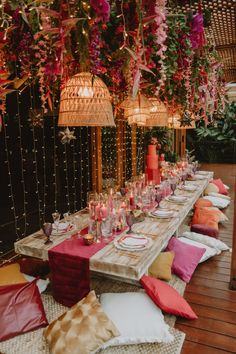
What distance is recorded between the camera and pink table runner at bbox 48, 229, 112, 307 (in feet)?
7.64

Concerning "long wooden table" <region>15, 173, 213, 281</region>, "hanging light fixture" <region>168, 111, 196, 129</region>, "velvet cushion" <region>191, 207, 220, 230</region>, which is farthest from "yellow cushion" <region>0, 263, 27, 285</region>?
"hanging light fixture" <region>168, 111, 196, 129</region>

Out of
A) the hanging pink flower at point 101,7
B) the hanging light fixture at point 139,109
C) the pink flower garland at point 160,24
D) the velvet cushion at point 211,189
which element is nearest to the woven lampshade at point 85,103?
the hanging pink flower at point 101,7

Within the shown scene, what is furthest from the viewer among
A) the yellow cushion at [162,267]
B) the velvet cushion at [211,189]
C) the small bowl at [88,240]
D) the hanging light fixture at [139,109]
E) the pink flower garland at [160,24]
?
the velvet cushion at [211,189]

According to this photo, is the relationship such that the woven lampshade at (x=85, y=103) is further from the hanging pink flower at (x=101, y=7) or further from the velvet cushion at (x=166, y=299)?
the velvet cushion at (x=166, y=299)

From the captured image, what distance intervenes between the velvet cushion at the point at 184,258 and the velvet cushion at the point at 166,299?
57cm

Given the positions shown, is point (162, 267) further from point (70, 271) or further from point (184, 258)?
point (70, 271)

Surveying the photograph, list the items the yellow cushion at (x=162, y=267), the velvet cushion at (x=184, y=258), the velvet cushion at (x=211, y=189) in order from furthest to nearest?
1. the velvet cushion at (x=211, y=189)
2. the velvet cushion at (x=184, y=258)
3. the yellow cushion at (x=162, y=267)

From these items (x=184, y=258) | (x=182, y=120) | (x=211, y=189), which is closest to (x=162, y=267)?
(x=184, y=258)

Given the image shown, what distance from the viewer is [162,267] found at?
2865mm

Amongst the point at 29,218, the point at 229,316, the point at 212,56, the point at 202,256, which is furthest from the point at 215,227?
the point at 29,218

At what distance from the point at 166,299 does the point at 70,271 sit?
0.81m

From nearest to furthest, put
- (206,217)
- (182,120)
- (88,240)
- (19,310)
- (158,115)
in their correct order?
1. (19,310)
2. (88,240)
3. (158,115)
4. (206,217)
5. (182,120)

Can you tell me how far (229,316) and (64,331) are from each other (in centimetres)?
139

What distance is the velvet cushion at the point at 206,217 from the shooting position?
4.38m
